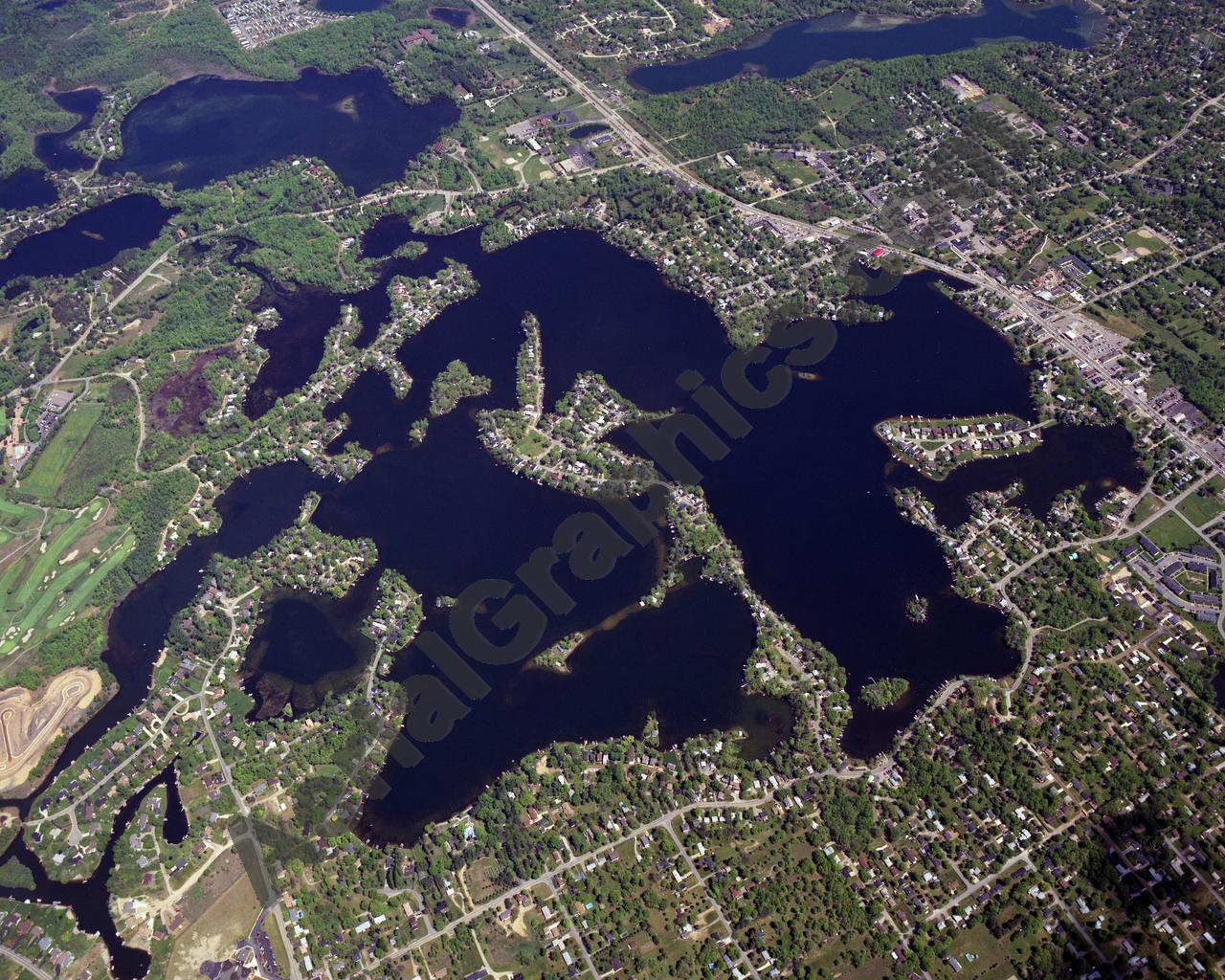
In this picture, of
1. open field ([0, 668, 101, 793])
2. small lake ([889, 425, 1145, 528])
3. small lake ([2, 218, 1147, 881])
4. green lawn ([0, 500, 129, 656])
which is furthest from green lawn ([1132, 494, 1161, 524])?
green lawn ([0, 500, 129, 656])

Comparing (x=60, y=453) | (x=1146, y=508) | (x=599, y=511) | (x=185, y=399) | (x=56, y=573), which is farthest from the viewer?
(x=185, y=399)

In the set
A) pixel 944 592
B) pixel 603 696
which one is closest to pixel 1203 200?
pixel 944 592

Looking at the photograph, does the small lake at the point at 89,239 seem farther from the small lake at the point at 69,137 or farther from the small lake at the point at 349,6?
the small lake at the point at 349,6

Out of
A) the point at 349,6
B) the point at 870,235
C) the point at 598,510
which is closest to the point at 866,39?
the point at 870,235

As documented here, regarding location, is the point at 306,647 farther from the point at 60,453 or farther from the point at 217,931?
the point at 60,453

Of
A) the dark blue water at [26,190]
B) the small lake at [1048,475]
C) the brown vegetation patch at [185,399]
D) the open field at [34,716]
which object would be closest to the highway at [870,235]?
the small lake at [1048,475]

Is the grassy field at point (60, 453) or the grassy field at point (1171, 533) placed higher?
the grassy field at point (1171, 533)

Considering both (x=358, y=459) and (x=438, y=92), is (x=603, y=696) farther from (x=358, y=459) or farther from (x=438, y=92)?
(x=438, y=92)
